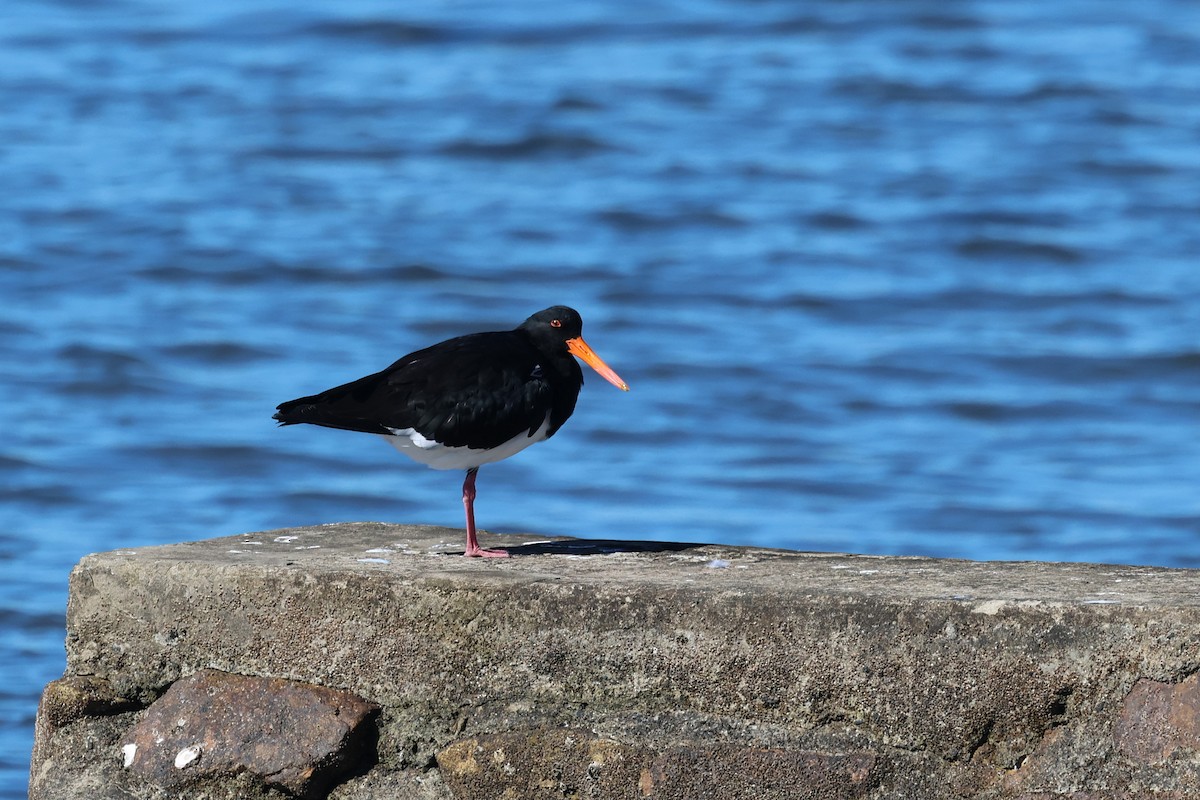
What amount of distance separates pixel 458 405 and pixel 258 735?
103 cm

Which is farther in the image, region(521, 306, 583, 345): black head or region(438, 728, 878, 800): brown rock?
region(521, 306, 583, 345): black head

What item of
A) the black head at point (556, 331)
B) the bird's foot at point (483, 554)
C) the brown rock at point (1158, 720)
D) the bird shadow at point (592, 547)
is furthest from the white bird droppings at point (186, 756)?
the brown rock at point (1158, 720)

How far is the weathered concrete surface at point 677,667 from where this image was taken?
4.17 metres

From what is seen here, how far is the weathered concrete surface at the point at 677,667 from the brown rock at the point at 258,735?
41 millimetres

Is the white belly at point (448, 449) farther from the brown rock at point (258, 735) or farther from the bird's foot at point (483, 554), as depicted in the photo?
the brown rock at point (258, 735)

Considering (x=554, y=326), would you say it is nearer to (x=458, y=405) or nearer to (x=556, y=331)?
→ (x=556, y=331)

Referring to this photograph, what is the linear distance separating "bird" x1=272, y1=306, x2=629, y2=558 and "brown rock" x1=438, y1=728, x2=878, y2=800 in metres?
A: 0.67

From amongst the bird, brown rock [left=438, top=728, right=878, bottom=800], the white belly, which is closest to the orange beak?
the bird

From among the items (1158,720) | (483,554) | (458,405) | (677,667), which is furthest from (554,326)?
(1158,720)

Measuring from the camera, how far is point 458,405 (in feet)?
16.6

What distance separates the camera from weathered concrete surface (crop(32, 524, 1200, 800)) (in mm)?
4172

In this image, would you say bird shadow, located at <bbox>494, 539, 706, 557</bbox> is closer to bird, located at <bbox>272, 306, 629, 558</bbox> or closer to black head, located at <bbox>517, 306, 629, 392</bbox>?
bird, located at <bbox>272, 306, 629, 558</bbox>

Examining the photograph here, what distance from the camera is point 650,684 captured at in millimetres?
4398

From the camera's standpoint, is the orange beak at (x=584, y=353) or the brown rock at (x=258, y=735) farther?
the orange beak at (x=584, y=353)
